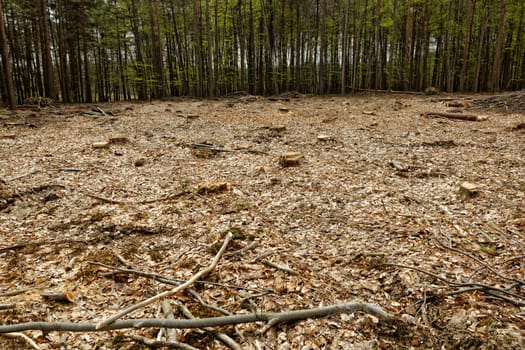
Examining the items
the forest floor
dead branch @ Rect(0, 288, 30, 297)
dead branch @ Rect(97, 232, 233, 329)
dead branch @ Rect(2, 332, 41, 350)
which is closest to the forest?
the forest floor

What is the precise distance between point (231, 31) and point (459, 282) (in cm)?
3103

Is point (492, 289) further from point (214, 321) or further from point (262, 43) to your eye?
point (262, 43)

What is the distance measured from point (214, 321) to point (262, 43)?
Result: 27.9 meters

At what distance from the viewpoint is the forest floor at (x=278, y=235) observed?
281cm

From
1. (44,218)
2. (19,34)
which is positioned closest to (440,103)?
(44,218)

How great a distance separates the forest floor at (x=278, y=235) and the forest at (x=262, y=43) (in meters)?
16.3

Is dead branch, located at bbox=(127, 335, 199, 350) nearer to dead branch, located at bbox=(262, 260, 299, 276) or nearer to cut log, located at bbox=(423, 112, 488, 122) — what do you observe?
dead branch, located at bbox=(262, 260, 299, 276)

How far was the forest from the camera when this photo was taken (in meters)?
22.2

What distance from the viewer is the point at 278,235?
4.56 m

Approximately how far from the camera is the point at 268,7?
25938 mm

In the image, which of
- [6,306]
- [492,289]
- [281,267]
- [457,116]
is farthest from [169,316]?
[457,116]

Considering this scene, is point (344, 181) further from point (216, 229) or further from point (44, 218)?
point (44, 218)

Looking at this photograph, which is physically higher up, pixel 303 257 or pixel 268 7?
pixel 268 7

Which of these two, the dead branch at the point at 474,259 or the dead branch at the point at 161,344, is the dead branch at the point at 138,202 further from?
the dead branch at the point at 474,259
